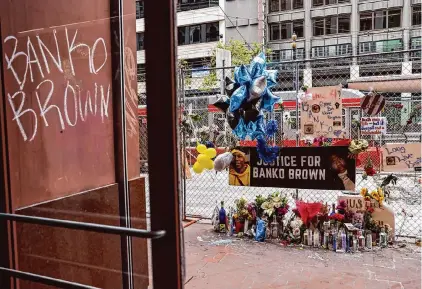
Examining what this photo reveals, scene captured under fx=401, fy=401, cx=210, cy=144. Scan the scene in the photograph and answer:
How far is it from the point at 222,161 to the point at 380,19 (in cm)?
2678

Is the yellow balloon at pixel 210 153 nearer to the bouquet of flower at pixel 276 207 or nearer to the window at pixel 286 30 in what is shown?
the bouquet of flower at pixel 276 207

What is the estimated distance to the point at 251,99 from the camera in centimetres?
489

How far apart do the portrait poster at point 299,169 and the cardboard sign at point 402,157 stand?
41 cm

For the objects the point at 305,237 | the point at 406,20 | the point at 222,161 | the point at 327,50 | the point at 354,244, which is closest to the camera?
the point at 354,244

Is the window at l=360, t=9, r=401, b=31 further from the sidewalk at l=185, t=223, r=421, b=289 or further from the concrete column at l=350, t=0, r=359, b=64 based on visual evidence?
the sidewalk at l=185, t=223, r=421, b=289

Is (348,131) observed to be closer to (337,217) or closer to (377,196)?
(377,196)

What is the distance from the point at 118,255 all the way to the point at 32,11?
164 centimetres

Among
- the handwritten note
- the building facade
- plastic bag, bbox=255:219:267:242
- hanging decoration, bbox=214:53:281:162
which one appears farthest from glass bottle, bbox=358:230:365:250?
the building facade

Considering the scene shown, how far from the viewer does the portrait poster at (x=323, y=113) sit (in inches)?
203

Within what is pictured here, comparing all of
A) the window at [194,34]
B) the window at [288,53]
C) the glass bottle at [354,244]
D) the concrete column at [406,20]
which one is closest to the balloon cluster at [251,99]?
the glass bottle at [354,244]

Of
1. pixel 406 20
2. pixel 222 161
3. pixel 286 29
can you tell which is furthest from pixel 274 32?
pixel 222 161

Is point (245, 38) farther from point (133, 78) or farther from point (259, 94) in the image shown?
point (133, 78)

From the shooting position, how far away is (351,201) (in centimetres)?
516

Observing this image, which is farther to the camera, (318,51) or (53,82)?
(318,51)
